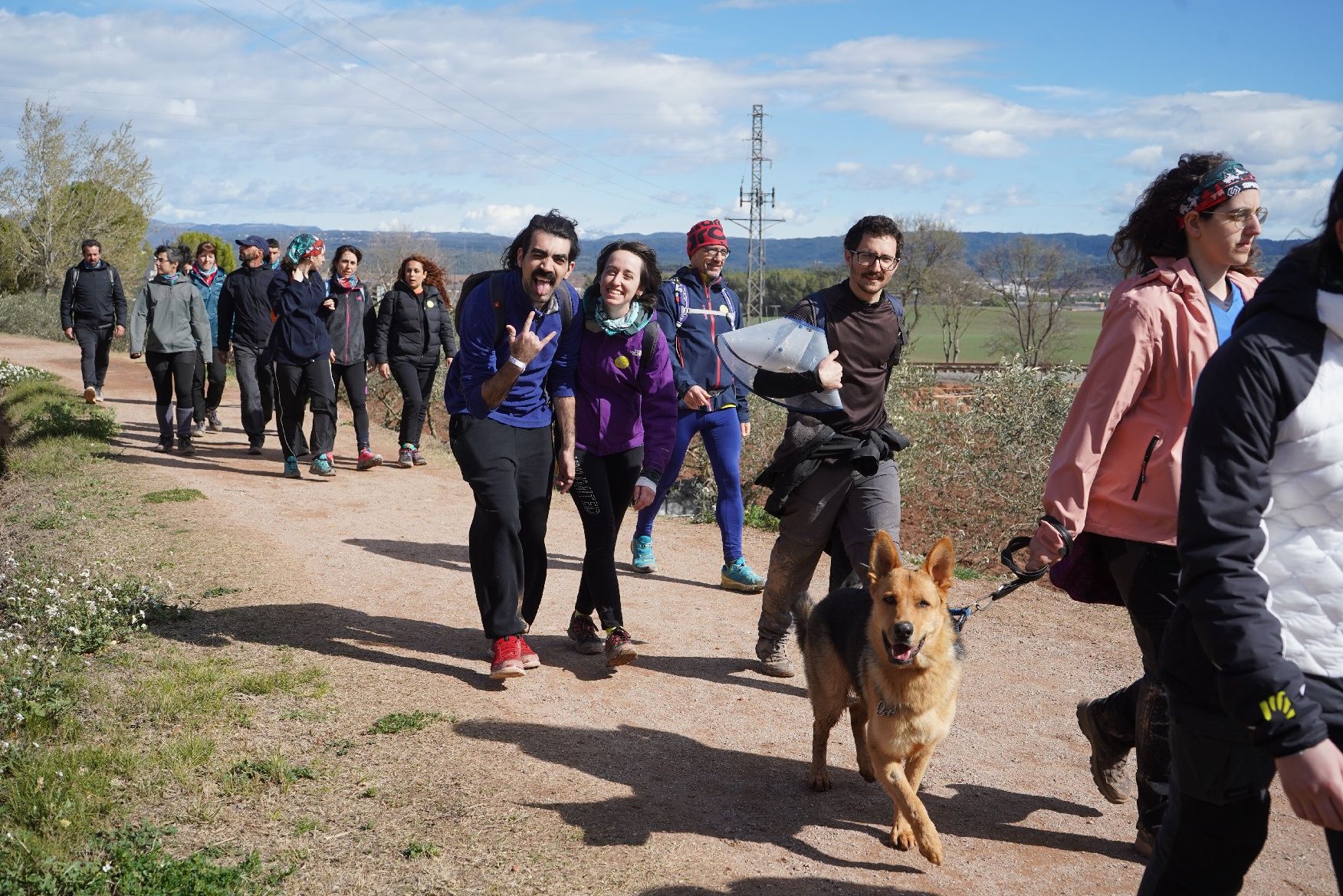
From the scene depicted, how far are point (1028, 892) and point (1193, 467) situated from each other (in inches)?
86.2

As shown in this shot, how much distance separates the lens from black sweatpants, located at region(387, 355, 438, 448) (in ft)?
39.8

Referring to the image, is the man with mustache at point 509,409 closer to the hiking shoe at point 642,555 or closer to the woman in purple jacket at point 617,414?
the woman in purple jacket at point 617,414

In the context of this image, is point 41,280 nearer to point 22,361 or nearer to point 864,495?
point 22,361

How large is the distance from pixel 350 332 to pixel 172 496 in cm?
266

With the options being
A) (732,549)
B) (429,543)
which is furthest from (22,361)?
(732,549)

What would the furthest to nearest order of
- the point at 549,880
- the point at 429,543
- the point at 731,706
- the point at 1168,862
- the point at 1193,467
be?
1. the point at 429,543
2. the point at 731,706
3. the point at 549,880
4. the point at 1168,862
5. the point at 1193,467

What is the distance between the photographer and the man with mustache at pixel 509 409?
5.66 metres

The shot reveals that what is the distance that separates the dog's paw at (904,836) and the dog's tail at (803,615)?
2.93ft

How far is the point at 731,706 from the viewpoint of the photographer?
5781mm

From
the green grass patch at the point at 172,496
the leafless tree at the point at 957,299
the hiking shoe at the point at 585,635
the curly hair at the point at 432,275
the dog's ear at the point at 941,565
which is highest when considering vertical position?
the leafless tree at the point at 957,299

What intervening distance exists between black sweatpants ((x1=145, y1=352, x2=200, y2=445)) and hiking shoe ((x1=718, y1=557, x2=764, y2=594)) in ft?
23.7

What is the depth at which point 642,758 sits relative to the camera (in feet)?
16.6

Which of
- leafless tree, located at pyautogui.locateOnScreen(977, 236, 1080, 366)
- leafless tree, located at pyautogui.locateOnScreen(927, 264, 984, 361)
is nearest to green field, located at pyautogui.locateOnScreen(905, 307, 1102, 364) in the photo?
leafless tree, located at pyautogui.locateOnScreen(977, 236, 1080, 366)

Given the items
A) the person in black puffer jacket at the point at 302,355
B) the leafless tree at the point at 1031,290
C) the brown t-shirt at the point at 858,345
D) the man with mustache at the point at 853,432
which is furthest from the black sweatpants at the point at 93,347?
the leafless tree at the point at 1031,290
